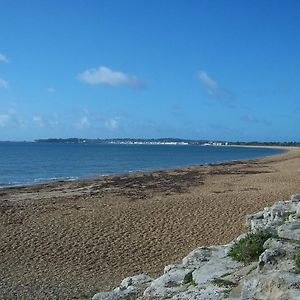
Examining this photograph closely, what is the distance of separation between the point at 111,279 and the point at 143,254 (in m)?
2.20

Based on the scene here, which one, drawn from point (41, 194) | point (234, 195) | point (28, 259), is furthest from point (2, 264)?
point (41, 194)

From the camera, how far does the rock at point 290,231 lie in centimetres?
690

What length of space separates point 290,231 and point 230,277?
5.62 ft

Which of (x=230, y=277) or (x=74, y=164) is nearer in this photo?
(x=230, y=277)

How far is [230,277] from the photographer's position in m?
5.98

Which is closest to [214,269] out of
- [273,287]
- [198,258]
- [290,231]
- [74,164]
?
[198,258]

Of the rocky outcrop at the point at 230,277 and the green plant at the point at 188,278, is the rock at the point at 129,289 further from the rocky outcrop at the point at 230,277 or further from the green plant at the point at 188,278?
the green plant at the point at 188,278

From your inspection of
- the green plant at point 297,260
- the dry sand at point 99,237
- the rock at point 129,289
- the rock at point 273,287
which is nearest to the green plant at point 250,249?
the green plant at point 297,260

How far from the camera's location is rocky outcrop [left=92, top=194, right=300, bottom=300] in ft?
16.7

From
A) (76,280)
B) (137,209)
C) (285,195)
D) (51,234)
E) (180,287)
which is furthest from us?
(285,195)

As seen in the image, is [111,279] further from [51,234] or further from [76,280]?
[51,234]

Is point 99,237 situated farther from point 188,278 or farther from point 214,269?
point 214,269

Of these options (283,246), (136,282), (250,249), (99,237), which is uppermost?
(283,246)

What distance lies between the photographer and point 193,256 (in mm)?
7992
